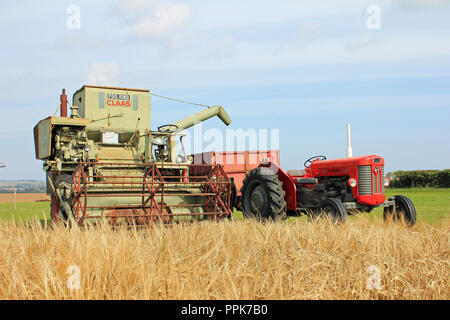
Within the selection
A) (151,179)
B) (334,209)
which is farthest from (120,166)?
(334,209)

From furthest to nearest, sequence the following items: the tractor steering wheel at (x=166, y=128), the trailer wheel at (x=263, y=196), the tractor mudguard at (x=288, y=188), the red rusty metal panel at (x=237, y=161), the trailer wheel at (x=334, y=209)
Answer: the red rusty metal panel at (x=237, y=161) < the tractor steering wheel at (x=166, y=128) < the tractor mudguard at (x=288, y=188) < the trailer wheel at (x=263, y=196) < the trailer wheel at (x=334, y=209)

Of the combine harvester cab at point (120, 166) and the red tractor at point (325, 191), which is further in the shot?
the red tractor at point (325, 191)

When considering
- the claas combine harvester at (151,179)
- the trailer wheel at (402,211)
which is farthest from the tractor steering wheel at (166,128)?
the trailer wheel at (402,211)

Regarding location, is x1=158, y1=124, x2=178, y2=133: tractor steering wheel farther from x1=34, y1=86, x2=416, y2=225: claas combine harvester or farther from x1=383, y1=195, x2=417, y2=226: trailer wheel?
x1=383, y1=195, x2=417, y2=226: trailer wheel

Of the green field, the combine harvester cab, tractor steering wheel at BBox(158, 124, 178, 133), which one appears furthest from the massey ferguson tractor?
tractor steering wheel at BBox(158, 124, 178, 133)

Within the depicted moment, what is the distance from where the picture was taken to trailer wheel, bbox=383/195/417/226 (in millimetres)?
8102

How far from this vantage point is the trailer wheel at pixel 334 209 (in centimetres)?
740

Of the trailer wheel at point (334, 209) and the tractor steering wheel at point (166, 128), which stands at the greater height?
the tractor steering wheel at point (166, 128)

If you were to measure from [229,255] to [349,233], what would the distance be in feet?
5.34

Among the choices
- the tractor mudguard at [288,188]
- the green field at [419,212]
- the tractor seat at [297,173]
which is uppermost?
the tractor seat at [297,173]

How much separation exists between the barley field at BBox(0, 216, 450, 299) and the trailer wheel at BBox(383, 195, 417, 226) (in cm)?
268

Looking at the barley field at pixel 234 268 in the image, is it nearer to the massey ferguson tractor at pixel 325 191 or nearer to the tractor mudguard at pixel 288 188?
the massey ferguson tractor at pixel 325 191
